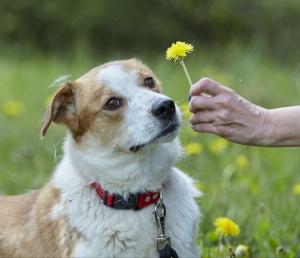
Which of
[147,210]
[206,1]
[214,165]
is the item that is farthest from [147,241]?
[206,1]

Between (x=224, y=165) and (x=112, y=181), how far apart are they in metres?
2.06

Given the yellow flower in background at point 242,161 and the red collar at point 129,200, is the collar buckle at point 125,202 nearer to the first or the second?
the red collar at point 129,200

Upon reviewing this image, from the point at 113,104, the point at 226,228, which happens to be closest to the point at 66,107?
the point at 113,104

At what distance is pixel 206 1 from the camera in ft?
45.9

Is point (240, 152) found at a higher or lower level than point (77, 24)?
lower

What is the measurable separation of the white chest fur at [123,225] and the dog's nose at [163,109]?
0.51m

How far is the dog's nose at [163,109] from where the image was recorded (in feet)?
11.9

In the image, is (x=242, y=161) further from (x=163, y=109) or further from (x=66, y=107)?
(x=163, y=109)

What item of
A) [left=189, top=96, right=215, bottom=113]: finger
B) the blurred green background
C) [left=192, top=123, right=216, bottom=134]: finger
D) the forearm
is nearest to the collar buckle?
the blurred green background

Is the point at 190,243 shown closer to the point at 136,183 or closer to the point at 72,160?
the point at 136,183

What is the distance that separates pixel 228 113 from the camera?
11.4 ft

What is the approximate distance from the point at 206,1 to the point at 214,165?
857 centimetres

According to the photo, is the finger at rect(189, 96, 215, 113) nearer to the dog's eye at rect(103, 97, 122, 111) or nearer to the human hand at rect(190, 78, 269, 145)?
the human hand at rect(190, 78, 269, 145)

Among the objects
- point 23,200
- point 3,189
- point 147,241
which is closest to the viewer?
point 147,241
